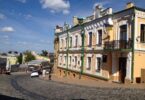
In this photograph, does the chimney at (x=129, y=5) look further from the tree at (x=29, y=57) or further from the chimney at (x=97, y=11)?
the tree at (x=29, y=57)

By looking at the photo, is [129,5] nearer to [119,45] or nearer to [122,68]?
[119,45]

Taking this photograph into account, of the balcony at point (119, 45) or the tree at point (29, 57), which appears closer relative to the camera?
the balcony at point (119, 45)

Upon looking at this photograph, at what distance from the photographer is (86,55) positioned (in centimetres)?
3306

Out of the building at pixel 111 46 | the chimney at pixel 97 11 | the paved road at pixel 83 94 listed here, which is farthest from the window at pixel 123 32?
the paved road at pixel 83 94

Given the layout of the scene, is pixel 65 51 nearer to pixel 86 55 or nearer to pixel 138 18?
pixel 86 55

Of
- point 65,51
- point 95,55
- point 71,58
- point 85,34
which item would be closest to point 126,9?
point 95,55

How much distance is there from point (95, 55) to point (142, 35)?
7.17 m

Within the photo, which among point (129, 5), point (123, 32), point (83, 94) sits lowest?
point (83, 94)

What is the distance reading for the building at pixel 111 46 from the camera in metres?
24.1

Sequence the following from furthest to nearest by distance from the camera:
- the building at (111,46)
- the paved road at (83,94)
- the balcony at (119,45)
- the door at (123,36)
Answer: the door at (123,36), the balcony at (119,45), the building at (111,46), the paved road at (83,94)

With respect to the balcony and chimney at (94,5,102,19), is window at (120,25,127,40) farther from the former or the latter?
chimney at (94,5,102,19)

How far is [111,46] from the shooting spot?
26438mm

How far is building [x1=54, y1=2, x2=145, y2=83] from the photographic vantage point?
950 inches

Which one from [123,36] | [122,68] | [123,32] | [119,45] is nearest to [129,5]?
[123,32]
